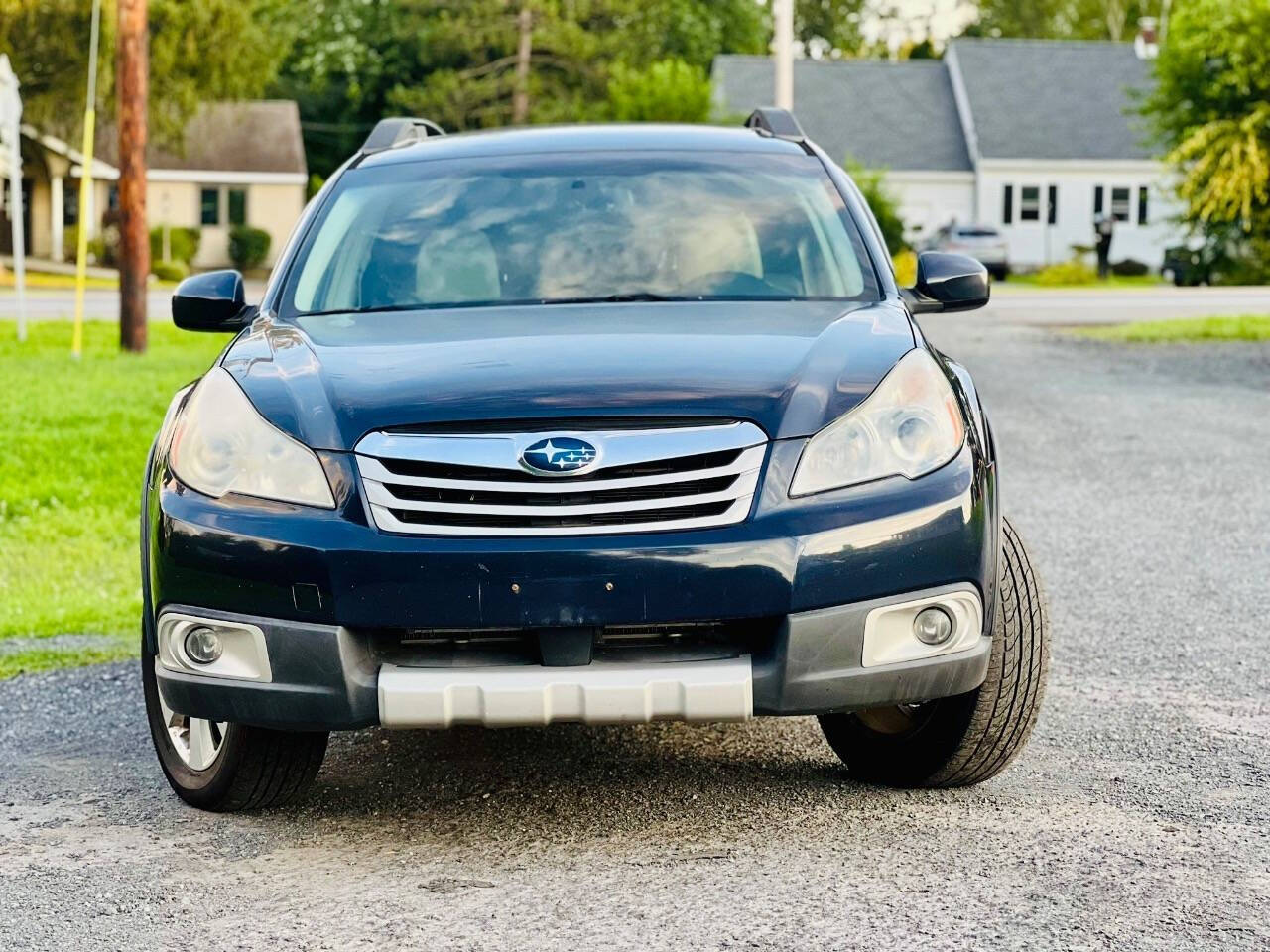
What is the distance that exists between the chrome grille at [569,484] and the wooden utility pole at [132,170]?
54.3 ft

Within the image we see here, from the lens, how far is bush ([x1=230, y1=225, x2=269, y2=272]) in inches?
2157

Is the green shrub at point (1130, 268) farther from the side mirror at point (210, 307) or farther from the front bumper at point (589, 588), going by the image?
the front bumper at point (589, 588)

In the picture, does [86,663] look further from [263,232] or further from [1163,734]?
[263,232]

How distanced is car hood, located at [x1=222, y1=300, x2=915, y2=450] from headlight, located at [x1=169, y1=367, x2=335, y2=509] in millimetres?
Answer: 41

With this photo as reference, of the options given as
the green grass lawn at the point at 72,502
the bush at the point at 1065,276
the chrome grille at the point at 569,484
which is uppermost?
the chrome grille at the point at 569,484

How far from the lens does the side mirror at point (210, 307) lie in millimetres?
5363

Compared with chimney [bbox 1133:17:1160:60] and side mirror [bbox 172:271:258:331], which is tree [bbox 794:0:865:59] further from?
side mirror [bbox 172:271:258:331]

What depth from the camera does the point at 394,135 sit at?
6.24m

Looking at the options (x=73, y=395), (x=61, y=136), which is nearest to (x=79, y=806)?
(x=73, y=395)

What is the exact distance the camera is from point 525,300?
5219mm

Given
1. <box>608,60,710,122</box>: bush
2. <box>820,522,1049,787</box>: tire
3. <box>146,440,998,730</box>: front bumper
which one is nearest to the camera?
<box>146,440,998,730</box>: front bumper

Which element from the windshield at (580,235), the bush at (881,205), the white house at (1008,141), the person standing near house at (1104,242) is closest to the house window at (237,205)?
the white house at (1008,141)

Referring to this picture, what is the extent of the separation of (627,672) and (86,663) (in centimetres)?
328

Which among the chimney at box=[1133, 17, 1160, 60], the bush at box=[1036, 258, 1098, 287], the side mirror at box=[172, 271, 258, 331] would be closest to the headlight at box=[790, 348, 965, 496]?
the side mirror at box=[172, 271, 258, 331]
